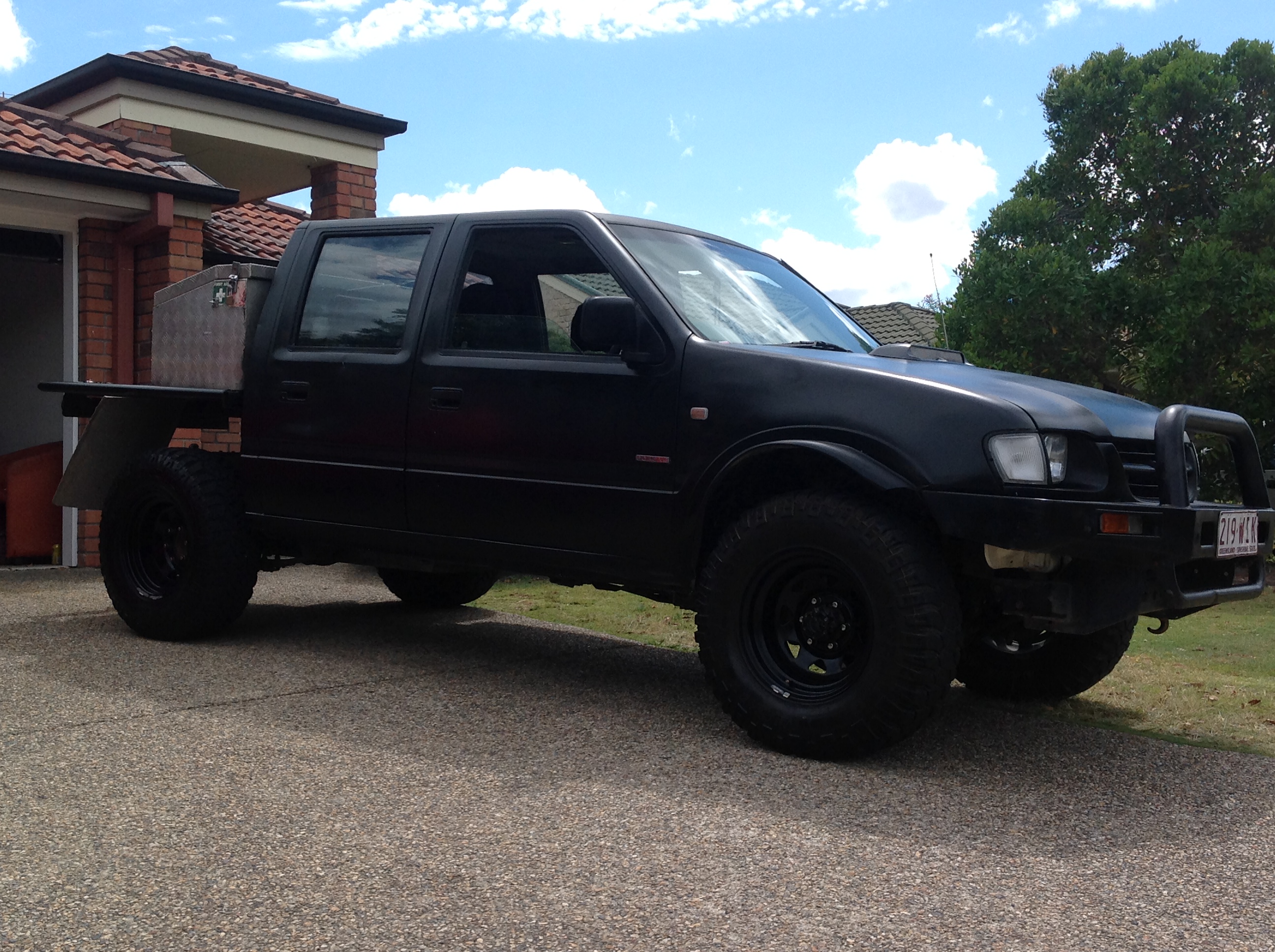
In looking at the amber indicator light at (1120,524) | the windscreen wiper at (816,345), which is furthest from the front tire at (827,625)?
the windscreen wiper at (816,345)

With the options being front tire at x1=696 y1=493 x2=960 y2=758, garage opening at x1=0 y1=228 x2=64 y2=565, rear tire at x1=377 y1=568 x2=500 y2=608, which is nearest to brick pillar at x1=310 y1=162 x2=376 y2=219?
garage opening at x1=0 y1=228 x2=64 y2=565

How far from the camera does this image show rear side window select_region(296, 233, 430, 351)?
17.9ft

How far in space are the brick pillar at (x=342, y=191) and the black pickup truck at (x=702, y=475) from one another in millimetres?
7295

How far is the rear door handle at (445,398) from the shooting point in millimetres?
5074

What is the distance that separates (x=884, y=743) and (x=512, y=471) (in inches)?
72.3

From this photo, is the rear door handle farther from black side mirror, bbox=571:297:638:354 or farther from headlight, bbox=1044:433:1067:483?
headlight, bbox=1044:433:1067:483

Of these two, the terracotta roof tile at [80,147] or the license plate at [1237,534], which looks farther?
the terracotta roof tile at [80,147]

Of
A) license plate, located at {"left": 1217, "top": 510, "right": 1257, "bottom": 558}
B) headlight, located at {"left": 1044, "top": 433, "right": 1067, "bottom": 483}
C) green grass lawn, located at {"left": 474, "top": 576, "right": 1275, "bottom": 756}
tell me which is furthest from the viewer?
green grass lawn, located at {"left": 474, "top": 576, "right": 1275, "bottom": 756}

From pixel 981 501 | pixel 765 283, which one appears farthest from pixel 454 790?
pixel 765 283

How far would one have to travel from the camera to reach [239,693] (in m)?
4.91

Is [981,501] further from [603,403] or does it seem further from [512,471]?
[512,471]

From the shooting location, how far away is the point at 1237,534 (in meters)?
4.06

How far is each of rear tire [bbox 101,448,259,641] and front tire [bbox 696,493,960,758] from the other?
8.80ft

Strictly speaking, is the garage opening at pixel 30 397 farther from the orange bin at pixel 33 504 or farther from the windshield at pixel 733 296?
the windshield at pixel 733 296
